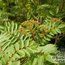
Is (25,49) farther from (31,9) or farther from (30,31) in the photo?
(31,9)

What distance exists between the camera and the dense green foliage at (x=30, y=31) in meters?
2.22

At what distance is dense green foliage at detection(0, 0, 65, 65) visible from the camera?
2219 millimetres

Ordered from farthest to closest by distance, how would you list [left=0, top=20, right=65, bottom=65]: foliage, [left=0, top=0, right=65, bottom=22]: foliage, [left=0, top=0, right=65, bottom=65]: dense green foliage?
1. [left=0, top=0, right=65, bottom=22]: foliage
2. [left=0, top=0, right=65, bottom=65]: dense green foliage
3. [left=0, top=20, right=65, bottom=65]: foliage

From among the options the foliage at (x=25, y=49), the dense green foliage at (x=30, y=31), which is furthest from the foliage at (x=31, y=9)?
the foliage at (x=25, y=49)

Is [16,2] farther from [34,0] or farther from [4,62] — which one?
[4,62]

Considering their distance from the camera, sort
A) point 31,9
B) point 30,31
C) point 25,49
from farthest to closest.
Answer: point 31,9 → point 30,31 → point 25,49

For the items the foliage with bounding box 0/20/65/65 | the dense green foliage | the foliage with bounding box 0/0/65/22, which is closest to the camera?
the foliage with bounding box 0/20/65/65

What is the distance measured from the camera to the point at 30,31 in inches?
106

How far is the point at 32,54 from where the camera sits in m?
2.36

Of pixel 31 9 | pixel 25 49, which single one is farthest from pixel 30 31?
pixel 31 9

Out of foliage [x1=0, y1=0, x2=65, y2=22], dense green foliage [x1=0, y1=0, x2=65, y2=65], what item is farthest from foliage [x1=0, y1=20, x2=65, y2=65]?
foliage [x1=0, y1=0, x2=65, y2=22]

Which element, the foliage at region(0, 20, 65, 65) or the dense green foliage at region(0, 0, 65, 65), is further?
the dense green foliage at region(0, 0, 65, 65)

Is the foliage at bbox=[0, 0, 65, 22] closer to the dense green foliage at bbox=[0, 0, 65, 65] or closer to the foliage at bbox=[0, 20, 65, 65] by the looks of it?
the dense green foliage at bbox=[0, 0, 65, 65]

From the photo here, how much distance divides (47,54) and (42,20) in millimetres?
1151
